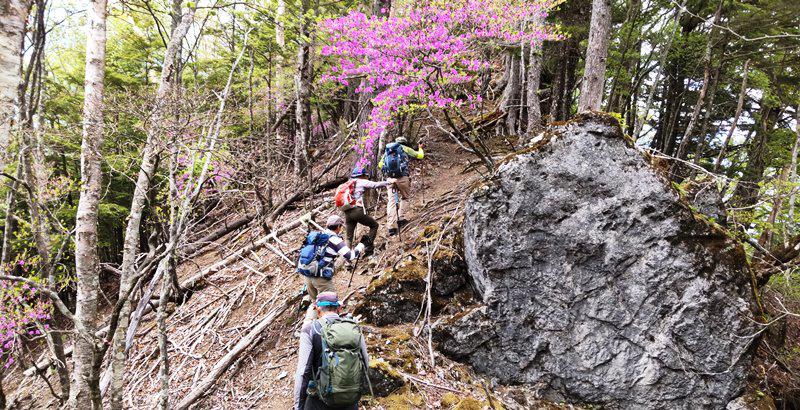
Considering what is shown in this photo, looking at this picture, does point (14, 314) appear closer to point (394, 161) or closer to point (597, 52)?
point (394, 161)

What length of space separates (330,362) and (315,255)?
210 cm

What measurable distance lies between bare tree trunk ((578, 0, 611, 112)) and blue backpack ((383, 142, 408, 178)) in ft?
11.9

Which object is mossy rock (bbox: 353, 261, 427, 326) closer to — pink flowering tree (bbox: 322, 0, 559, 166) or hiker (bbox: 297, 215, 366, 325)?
hiker (bbox: 297, 215, 366, 325)

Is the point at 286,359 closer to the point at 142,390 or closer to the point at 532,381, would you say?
the point at 142,390

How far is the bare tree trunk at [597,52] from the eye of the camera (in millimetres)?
7074

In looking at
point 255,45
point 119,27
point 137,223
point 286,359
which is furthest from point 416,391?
point 119,27

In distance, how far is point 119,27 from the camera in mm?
13234

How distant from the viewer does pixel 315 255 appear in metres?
5.55

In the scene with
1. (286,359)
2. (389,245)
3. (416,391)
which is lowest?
(286,359)

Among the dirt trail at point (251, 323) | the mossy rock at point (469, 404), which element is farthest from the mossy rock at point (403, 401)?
the dirt trail at point (251, 323)

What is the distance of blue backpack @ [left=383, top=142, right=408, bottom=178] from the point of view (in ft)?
26.1

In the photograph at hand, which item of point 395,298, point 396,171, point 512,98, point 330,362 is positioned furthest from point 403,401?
point 512,98

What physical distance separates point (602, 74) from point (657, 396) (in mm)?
5523

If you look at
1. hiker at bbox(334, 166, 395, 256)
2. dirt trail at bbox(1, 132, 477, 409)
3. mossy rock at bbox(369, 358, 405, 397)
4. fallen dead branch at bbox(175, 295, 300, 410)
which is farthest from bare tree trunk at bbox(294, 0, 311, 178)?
mossy rock at bbox(369, 358, 405, 397)
